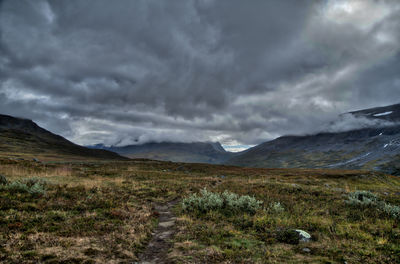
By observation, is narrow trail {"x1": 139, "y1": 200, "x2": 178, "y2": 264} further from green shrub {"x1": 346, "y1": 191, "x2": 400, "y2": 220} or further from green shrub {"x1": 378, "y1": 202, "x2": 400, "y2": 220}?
green shrub {"x1": 346, "y1": 191, "x2": 400, "y2": 220}

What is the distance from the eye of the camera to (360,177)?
2564 inches

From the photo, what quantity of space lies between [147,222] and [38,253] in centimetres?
484

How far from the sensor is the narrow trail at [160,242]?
7.02 m

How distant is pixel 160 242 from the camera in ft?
27.8

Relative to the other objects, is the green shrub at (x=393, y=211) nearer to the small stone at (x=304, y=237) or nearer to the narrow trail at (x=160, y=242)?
the small stone at (x=304, y=237)

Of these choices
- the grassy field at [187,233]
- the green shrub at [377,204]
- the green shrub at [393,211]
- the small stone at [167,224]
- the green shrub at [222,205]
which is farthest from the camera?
the green shrub at [222,205]

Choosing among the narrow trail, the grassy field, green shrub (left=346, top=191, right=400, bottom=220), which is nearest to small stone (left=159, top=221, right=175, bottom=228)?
the narrow trail

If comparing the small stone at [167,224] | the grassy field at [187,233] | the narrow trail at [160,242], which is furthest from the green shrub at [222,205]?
the small stone at [167,224]

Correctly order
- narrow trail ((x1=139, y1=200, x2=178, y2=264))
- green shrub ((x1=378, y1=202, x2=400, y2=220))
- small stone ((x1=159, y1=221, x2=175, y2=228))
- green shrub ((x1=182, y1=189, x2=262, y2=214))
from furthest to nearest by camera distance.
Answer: green shrub ((x1=182, y1=189, x2=262, y2=214))
green shrub ((x1=378, y1=202, x2=400, y2=220))
small stone ((x1=159, y1=221, x2=175, y2=228))
narrow trail ((x1=139, y1=200, x2=178, y2=264))

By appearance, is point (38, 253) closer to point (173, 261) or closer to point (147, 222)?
point (173, 261)

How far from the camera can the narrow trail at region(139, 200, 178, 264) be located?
7.02 m

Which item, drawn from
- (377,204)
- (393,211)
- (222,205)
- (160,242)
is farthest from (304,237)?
(377,204)

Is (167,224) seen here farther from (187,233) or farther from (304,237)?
(304,237)

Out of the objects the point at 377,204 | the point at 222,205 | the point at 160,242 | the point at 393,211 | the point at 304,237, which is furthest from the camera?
the point at 377,204
